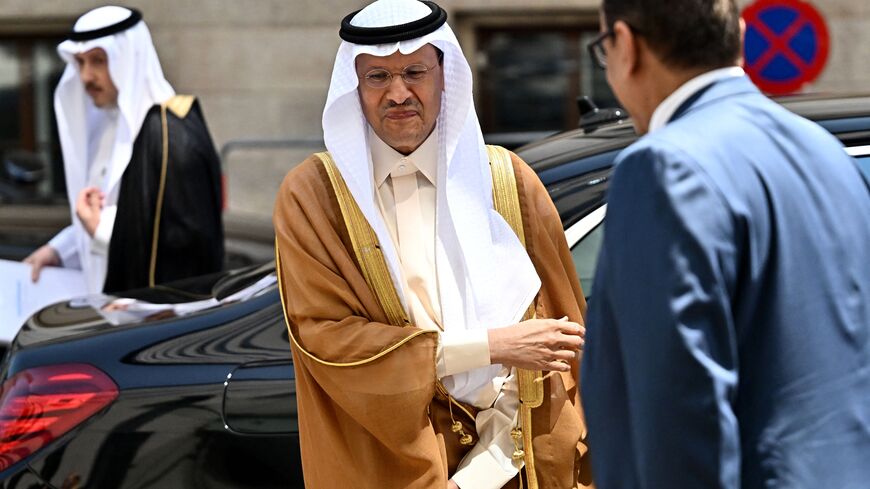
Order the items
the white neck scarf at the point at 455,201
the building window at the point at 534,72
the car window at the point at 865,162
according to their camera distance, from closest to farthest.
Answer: the white neck scarf at the point at 455,201, the car window at the point at 865,162, the building window at the point at 534,72

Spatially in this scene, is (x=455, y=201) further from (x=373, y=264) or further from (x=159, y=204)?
(x=159, y=204)

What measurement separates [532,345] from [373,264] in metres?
0.35

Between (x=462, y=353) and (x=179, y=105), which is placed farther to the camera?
(x=179, y=105)

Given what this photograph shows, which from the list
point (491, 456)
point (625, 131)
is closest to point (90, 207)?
point (625, 131)

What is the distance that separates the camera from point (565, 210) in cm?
333

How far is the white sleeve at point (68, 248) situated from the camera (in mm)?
5109

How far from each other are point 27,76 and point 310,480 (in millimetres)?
9743

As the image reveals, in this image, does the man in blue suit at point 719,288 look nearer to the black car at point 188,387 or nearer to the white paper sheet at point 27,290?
the black car at point 188,387

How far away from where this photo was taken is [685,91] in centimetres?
198

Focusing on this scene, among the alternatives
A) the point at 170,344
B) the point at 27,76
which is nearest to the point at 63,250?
the point at 170,344

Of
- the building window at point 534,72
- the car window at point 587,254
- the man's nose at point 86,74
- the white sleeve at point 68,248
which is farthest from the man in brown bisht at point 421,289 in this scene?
the building window at point 534,72

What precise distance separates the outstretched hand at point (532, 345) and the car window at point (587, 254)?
0.57m

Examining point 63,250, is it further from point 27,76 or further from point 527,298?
point 27,76

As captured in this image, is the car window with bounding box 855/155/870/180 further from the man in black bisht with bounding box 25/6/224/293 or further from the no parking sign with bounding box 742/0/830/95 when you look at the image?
the no parking sign with bounding box 742/0/830/95
